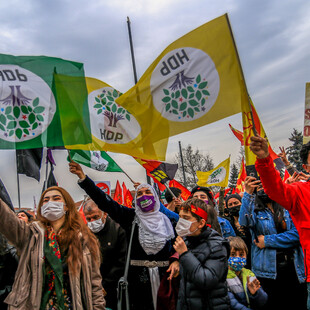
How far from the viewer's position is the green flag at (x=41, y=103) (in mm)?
4094

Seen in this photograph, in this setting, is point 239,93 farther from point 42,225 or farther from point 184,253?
point 42,225

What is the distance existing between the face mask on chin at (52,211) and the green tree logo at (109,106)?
1.58 metres

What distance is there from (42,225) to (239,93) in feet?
7.72

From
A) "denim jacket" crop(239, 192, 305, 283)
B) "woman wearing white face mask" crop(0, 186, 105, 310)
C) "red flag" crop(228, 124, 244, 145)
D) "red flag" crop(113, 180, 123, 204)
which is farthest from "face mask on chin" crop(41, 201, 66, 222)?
"red flag" crop(228, 124, 244, 145)

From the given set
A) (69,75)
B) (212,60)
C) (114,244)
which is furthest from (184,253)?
(69,75)

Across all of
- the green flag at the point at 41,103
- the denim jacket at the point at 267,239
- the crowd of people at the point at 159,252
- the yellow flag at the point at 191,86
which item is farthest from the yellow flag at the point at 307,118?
the green flag at the point at 41,103

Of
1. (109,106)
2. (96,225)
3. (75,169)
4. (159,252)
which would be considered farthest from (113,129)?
(159,252)

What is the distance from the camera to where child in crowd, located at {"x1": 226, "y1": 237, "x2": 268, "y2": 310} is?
11.0 ft

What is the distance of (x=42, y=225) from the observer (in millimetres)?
2826

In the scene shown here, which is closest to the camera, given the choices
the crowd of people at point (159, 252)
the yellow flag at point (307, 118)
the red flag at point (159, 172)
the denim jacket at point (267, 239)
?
the crowd of people at point (159, 252)

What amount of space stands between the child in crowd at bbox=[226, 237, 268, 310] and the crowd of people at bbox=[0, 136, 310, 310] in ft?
0.03

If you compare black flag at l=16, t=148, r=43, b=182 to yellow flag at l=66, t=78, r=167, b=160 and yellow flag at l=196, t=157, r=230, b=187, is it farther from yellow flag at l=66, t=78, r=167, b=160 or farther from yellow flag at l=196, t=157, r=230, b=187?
yellow flag at l=196, t=157, r=230, b=187

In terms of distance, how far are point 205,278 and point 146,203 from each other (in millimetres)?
1578

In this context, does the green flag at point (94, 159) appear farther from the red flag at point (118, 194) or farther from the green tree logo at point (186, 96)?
the red flag at point (118, 194)
